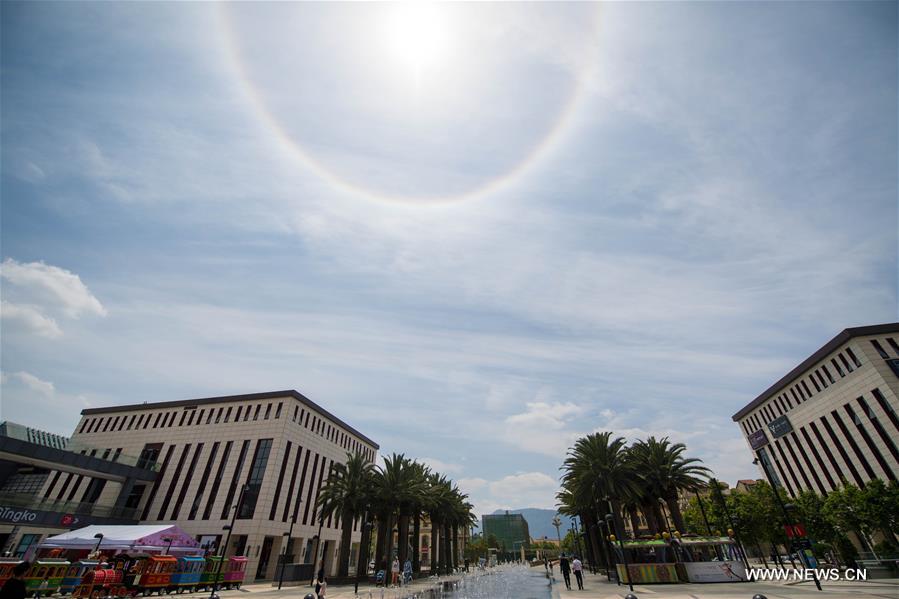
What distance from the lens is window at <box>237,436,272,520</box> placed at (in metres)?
44.3

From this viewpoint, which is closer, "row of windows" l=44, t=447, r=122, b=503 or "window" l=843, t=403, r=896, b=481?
"window" l=843, t=403, r=896, b=481

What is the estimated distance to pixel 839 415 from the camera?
164 ft

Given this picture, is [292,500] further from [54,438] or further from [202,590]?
[54,438]

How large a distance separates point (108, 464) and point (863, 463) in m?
88.4

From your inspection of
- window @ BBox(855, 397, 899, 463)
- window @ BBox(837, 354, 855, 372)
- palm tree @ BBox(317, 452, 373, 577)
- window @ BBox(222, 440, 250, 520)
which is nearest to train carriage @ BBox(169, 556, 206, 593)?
palm tree @ BBox(317, 452, 373, 577)

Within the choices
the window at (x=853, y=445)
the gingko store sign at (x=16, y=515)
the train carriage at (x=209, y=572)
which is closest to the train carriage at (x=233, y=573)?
the train carriage at (x=209, y=572)

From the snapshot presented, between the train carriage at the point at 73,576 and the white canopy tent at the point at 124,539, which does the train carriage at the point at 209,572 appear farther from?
the train carriage at the point at 73,576

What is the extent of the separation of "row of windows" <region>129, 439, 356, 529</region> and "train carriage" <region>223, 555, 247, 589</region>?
11.4m

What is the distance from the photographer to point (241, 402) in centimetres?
5228

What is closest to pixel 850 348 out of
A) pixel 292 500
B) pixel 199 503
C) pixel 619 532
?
pixel 619 532

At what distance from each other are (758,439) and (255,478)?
79804 mm

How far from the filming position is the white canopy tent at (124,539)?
25.3 m

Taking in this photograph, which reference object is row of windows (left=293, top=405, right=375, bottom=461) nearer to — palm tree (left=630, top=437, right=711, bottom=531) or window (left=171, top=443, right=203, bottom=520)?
window (left=171, top=443, right=203, bottom=520)

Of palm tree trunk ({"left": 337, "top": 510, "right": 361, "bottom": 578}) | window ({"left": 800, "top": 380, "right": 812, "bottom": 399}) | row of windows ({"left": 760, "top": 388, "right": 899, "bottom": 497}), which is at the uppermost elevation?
window ({"left": 800, "top": 380, "right": 812, "bottom": 399})
